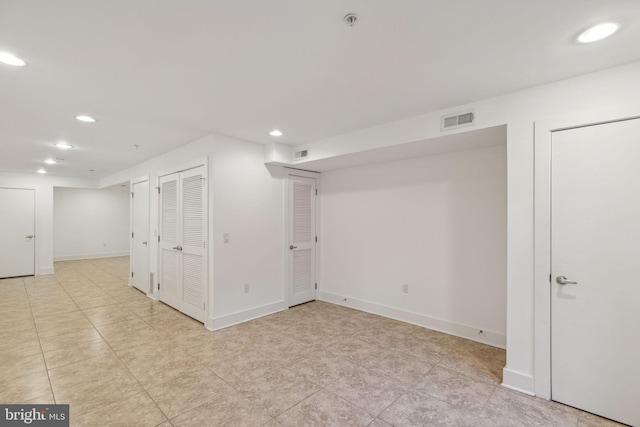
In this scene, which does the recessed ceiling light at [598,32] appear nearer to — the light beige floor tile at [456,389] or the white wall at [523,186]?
the white wall at [523,186]

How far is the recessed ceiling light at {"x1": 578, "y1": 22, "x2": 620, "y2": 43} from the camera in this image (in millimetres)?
1610

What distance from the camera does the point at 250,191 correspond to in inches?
160

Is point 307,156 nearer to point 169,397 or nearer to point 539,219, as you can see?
point 539,219

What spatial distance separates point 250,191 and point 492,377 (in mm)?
3504

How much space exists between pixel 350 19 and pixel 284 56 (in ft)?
1.82

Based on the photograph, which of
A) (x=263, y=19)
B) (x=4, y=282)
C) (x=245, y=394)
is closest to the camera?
(x=263, y=19)

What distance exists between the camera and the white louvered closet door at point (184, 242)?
3.88 meters

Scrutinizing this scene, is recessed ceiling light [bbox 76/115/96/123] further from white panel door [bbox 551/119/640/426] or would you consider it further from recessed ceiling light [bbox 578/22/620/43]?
white panel door [bbox 551/119/640/426]

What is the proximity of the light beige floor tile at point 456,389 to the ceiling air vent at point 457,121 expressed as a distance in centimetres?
235

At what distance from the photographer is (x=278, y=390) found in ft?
7.73

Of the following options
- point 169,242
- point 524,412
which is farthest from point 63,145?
point 524,412

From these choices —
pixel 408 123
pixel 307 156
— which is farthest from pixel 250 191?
pixel 408 123

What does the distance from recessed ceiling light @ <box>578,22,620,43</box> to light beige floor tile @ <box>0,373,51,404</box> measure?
466 centimetres

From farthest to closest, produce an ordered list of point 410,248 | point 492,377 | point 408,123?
1. point 410,248
2. point 408,123
3. point 492,377
